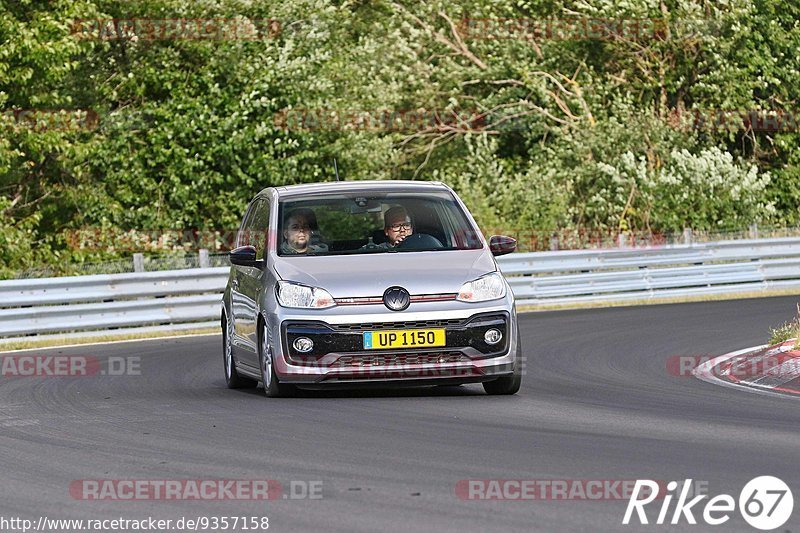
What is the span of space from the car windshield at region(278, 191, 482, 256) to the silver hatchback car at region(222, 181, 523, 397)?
0.01 metres

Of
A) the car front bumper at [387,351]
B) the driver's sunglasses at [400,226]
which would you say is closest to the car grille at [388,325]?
the car front bumper at [387,351]

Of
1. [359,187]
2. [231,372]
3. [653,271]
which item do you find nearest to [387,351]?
[359,187]

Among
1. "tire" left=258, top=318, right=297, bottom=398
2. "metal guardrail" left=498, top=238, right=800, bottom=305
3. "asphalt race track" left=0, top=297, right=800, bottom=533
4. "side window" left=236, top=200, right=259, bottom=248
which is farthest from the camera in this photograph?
"metal guardrail" left=498, top=238, right=800, bottom=305

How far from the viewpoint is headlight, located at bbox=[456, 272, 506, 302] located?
39.0ft

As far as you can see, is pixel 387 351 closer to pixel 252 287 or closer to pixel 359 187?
pixel 252 287

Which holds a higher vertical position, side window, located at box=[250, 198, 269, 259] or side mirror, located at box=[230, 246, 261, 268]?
side window, located at box=[250, 198, 269, 259]

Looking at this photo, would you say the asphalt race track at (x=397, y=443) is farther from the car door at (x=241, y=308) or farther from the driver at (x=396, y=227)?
the driver at (x=396, y=227)

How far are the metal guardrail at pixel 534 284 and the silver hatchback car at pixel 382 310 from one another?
10.6 m

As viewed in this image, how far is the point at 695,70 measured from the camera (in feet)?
127

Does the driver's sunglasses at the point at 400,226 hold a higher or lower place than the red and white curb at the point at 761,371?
higher

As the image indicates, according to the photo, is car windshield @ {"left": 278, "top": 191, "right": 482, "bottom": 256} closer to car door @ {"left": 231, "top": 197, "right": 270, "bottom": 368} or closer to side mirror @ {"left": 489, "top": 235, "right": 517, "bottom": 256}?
side mirror @ {"left": 489, "top": 235, "right": 517, "bottom": 256}

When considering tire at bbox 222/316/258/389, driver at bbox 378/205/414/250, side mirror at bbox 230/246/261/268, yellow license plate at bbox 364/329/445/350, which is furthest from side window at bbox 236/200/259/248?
yellow license plate at bbox 364/329/445/350

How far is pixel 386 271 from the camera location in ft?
39.2

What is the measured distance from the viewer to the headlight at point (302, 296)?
11844 mm
